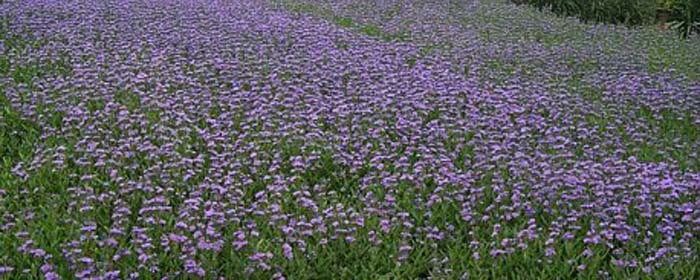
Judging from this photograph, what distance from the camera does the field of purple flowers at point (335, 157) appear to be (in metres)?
3.37

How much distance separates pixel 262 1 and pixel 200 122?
5.80 meters

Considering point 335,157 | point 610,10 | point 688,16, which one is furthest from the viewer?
point 610,10

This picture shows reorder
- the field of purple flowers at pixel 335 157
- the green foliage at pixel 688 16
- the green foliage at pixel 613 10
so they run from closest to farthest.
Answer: the field of purple flowers at pixel 335 157 < the green foliage at pixel 688 16 < the green foliage at pixel 613 10

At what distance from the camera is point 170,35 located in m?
7.32

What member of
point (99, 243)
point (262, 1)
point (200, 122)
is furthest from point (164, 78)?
point (262, 1)

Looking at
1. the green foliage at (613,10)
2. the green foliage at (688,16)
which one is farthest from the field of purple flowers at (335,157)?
the green foliage at (613,10)

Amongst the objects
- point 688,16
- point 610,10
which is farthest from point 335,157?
point 610,10

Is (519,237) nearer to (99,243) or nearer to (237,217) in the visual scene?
(237,217)

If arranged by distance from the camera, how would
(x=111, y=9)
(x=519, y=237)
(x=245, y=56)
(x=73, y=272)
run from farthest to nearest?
1. (x=111, y=9)
2. (x=245, y=56)
3. (x=519, y=237)
4. (x=73, y=272)

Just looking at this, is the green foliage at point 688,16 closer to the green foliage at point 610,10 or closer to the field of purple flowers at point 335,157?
the green foliage at point 610,10

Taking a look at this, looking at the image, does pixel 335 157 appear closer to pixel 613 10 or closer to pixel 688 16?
pixel 688 16

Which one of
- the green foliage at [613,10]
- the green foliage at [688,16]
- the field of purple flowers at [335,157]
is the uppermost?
the field of purple flowers at [335,157]

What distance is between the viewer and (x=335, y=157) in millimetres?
4438

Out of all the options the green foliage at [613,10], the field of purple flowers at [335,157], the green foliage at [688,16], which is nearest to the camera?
the field of purple flowers at [335,157]
